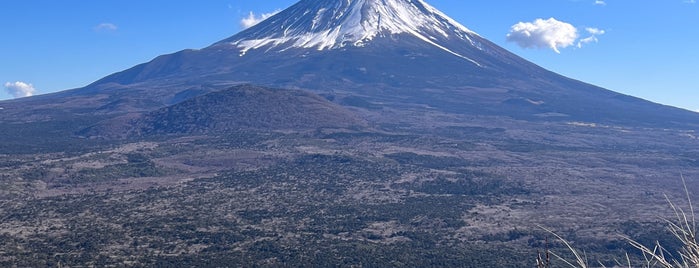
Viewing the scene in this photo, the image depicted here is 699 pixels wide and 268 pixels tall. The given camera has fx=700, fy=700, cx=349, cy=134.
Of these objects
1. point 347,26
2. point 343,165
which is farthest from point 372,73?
point 343,165

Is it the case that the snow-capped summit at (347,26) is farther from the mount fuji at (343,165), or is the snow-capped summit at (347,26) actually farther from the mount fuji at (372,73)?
the mount fuji at (343,165)

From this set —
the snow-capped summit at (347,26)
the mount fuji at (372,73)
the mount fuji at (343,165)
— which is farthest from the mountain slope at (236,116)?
the snow-capped summit at (347,26)

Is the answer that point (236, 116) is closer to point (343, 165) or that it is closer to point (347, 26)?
point (343, 165)

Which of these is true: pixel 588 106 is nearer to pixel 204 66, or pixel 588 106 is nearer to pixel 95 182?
pixel 204 66

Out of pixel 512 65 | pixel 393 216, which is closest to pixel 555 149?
pixel 393 216

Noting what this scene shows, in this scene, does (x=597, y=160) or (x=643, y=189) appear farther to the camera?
(x=597, y=160)

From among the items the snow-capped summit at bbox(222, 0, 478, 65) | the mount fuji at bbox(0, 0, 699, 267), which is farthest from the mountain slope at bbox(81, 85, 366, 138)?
the snow-capped summit at bbox(222, 0, 478, 65)
